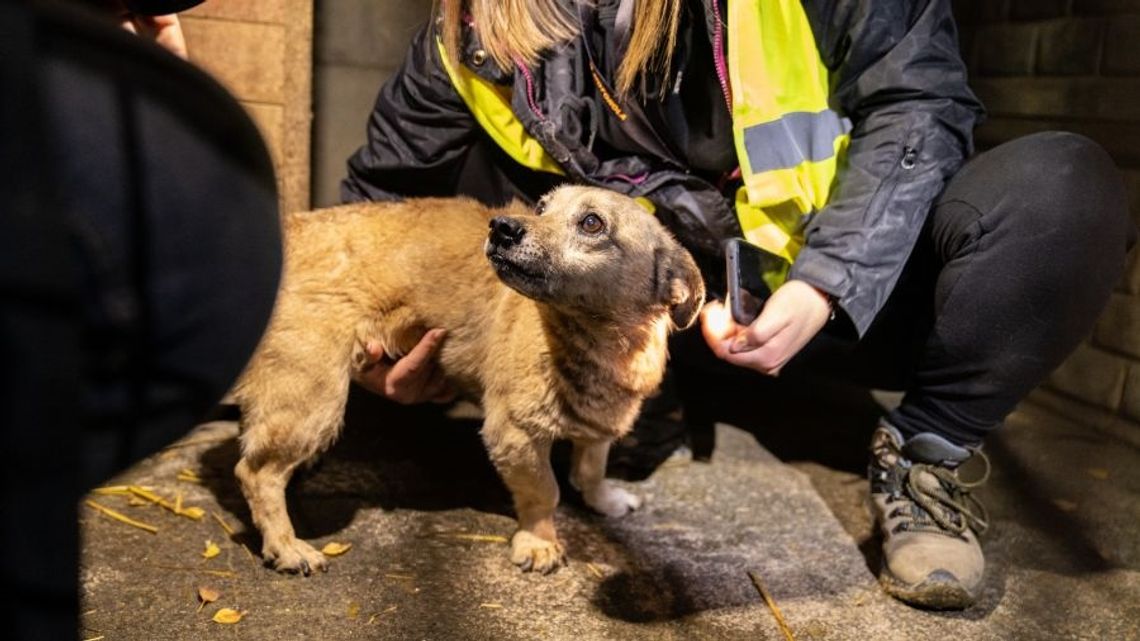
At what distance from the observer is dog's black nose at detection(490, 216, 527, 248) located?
190cm

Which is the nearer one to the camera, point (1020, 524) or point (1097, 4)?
point (1020, 524)

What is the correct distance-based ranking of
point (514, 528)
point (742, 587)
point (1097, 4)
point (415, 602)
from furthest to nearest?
point (1097, 4) → point (514, 528) → point (742, 587) → point (415, 602)

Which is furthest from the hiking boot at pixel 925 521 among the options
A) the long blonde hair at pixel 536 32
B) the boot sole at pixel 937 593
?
the long blonde hair at pixel 536 32

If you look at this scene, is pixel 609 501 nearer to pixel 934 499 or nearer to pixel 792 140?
pixel 934 499

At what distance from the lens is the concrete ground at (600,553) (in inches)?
75.2

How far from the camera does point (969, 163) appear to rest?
2227mm

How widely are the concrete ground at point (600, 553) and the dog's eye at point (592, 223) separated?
0.73 metres

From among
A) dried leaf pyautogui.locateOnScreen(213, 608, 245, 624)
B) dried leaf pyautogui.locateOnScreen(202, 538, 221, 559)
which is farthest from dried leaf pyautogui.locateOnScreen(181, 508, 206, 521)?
dried leaf pyautogui.locateOnScreen(213, 608, 245, 624)

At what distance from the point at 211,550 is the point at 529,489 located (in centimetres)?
67

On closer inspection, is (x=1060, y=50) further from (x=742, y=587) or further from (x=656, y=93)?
(x=742, y=587)

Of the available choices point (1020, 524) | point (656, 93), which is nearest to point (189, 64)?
point (656, 93)

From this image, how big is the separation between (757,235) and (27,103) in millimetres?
1645

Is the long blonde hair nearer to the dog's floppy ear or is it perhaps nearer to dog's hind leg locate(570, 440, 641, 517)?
the dog's floppy ear

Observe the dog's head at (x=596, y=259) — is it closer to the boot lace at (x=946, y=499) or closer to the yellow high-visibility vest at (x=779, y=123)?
the yellow high-visibility vest at (x=779, y=123)
